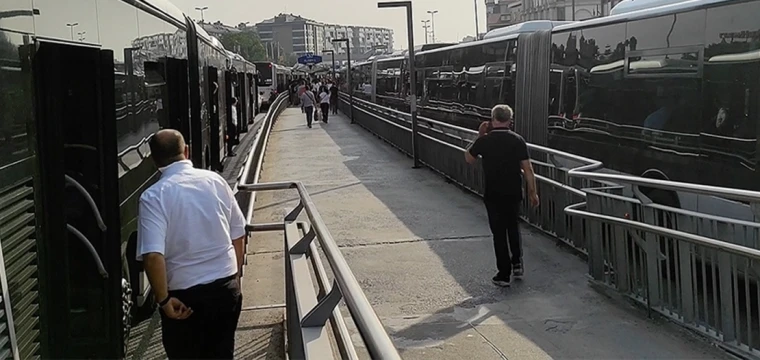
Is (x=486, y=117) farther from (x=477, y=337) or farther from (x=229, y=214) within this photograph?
(x=229, y=214)

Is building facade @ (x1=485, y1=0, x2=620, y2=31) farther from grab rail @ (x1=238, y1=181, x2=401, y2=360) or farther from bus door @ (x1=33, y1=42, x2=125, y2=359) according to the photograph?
grab rail @ (x1=238, y1=181, x2=401, y2=360)

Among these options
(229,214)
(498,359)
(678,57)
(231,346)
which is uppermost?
(678,57)

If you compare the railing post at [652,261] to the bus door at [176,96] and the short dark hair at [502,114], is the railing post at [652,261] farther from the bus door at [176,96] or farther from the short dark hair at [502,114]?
the bus door at [176,96]

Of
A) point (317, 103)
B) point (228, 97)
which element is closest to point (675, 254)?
point (228, 97)

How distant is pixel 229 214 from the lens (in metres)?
4.79

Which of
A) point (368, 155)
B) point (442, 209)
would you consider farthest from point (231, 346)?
point (368, 155)

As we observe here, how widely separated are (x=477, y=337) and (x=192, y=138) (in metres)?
6.90

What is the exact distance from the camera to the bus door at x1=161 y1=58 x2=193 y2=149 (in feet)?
33.5

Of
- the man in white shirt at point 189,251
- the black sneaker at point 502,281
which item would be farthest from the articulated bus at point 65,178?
the black sneaker at point 502,281

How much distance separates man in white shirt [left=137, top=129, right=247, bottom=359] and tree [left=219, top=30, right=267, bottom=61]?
385ft

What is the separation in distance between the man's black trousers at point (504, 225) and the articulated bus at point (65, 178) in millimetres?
3364

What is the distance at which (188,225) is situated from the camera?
454 centimetres

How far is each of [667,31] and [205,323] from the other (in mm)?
7221

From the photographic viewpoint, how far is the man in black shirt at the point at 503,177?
848 cm
